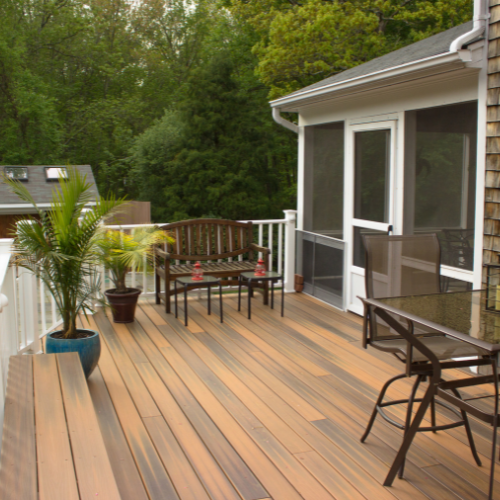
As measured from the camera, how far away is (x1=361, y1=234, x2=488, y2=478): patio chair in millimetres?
2850

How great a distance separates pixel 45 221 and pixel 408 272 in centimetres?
235

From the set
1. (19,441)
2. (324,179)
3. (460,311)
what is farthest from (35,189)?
(460,311)

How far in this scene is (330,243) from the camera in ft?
20.4

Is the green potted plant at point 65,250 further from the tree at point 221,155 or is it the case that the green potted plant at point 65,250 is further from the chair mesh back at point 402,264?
the tree at point 221,155

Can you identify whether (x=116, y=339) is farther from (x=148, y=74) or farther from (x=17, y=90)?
(x=148, y=74)

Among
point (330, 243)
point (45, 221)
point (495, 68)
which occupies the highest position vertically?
point (495, 68)

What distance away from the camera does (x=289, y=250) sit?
6855mm

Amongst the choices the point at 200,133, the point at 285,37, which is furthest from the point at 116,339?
the point at 200,133

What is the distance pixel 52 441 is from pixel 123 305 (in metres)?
3.23

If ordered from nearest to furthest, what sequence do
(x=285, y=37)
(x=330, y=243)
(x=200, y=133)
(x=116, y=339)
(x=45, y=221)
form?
(x=45, y=221), (x=116, y=339), (x=330, y=243), (x=285, y=37), (x=200, y=133)

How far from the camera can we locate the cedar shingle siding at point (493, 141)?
12.8 ft

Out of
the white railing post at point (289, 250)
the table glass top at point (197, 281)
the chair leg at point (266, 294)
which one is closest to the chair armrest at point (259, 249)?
the chair leg at point (266, 294)

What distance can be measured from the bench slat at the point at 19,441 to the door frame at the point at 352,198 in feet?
11.1

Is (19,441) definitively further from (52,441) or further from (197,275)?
(197,275)
